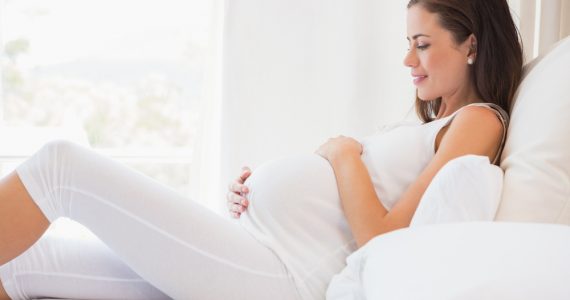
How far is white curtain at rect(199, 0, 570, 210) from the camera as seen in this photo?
2764 mm

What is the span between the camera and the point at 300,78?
2.82 m

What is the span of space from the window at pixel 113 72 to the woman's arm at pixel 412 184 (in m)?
1.90

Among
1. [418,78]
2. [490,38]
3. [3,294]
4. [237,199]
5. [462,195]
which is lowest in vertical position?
[3,294]

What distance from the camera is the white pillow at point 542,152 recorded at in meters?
1.18

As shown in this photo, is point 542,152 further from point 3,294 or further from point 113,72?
point 113,72

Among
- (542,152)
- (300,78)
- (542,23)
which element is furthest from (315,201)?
(300,78)

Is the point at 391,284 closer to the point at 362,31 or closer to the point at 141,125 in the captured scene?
the point at 362,31

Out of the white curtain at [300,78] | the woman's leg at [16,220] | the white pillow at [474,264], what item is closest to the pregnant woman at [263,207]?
the woman's leg at [16,220]

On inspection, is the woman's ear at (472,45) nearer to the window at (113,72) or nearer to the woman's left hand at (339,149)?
the woman's left hand at (339,149)

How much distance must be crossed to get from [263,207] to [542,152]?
22.3 inches

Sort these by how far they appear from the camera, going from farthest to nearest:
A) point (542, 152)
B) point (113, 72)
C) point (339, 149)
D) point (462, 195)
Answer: point (113, 72), point (339, 149), point (542, 152), point (462, 195)

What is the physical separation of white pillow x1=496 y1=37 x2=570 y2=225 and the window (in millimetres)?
2079

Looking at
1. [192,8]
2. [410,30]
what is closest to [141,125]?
[192,8]

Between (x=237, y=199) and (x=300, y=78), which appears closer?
(x=237, y=199)
